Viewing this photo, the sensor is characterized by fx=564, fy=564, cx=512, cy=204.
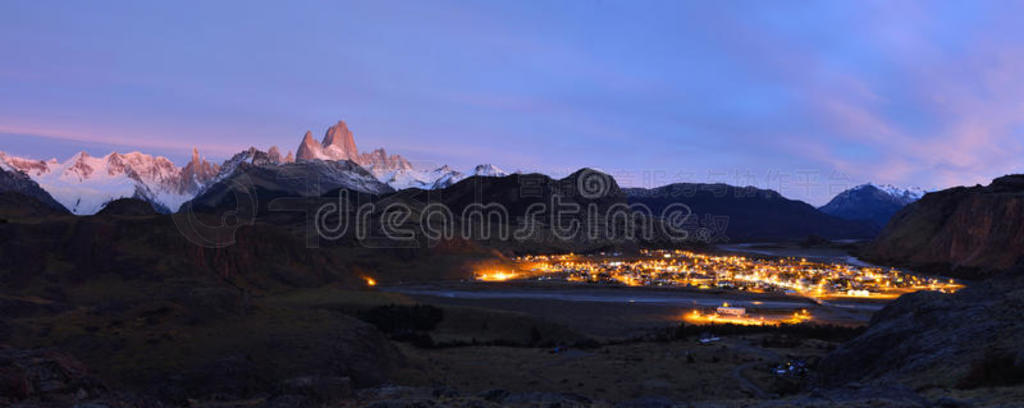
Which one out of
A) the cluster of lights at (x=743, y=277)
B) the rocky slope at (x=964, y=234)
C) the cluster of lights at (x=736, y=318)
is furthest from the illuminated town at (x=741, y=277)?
the cluster of lights at (x=736, y=318)

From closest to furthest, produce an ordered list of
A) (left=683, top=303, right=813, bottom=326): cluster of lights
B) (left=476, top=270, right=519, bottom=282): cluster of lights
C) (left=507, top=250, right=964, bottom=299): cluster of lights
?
(left=683, top=303, right=813, bottom=326): cluster of lights → (left=507, top=250, right=964, bottom=299): cluster of lights → (left=476, top=270, right=519, bottom=282): cluster of lights

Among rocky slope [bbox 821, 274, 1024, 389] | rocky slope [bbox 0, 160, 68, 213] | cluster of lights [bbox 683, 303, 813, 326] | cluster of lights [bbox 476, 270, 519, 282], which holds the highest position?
rocky slope [bbox 0, 160, 68, 213]

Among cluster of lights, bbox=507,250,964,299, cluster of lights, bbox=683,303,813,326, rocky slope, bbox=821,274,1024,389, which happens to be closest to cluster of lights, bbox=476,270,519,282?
cluster of lights, bbox=507,250,964,299

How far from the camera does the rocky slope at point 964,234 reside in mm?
84000

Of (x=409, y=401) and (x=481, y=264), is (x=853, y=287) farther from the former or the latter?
(x=409, y=401)

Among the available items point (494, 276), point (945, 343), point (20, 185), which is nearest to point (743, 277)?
point (494, 276)

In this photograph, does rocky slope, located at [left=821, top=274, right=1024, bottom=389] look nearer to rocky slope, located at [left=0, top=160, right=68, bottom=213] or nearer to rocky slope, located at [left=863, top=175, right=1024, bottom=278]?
rocky slope, located at [left=863, top=175, right=1024, bottom=278]

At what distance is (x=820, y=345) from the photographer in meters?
29.3

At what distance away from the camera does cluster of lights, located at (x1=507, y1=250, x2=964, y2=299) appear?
6981 cm

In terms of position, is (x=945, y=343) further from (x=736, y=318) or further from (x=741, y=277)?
(x=741, y=277)

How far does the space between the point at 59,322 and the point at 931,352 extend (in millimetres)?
29234

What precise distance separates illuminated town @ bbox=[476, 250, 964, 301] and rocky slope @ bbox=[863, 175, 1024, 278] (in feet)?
33.9

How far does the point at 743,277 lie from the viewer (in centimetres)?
8712

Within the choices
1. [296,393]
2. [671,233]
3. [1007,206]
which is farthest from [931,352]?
[671,233]
